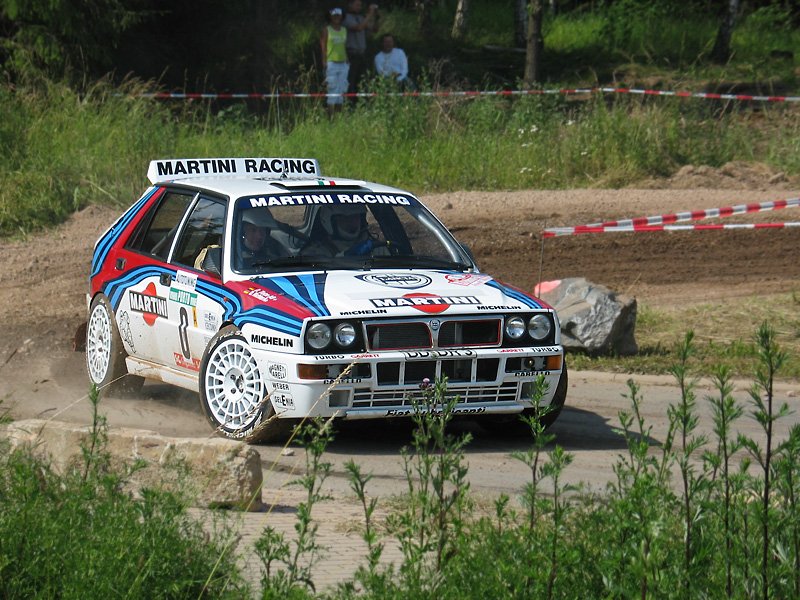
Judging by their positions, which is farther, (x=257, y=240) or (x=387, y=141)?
(x=387, y=141)

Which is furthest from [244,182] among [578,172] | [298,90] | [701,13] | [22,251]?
[701,13]

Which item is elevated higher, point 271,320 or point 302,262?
point 302,262

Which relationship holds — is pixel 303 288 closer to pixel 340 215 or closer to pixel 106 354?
pixel 340 215

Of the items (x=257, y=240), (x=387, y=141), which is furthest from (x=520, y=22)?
(x=257, y=240)

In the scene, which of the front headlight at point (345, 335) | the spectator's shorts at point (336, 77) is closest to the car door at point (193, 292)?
the front headlight at point (345, 335)

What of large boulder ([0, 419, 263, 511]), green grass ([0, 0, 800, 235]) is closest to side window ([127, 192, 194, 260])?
large boulder ([0, 419, 263, 511])

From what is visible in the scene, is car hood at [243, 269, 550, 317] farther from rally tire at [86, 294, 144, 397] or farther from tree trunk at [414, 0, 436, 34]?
tree trunk at [414, 0, 436, 34]

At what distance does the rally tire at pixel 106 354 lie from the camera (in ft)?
25.7

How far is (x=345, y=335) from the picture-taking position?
6191 mm

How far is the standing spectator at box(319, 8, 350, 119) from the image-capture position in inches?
770

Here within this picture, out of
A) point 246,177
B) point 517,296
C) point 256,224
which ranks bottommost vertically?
point 517,296

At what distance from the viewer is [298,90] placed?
22.8 m

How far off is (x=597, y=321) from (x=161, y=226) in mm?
3673

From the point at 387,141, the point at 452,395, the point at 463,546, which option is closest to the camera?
the point at 463,546
